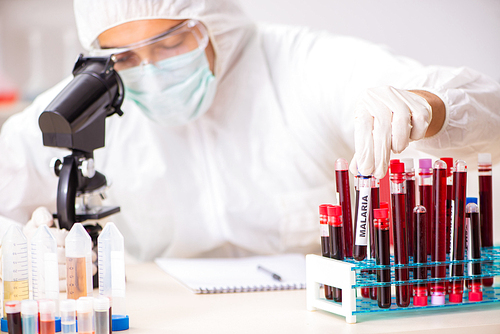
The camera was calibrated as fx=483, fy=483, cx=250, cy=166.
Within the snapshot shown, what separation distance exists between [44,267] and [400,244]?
0.60 m

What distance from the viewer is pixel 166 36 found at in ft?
4.61

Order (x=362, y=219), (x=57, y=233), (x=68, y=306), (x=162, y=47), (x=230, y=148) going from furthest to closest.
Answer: (x=230, y=148) → (x=162, y=47) → (x=57, y=233) → (x=362, y=219) → (x=68, y=306)

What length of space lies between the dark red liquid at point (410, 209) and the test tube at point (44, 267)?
0.60 m

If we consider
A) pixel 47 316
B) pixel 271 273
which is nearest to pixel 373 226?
pixel 271 273

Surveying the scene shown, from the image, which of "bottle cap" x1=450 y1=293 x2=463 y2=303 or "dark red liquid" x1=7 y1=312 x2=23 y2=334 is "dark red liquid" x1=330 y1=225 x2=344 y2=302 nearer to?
"bottle cap" x1=450 y1=293 x2=463 y2=303

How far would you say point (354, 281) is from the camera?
2.60ft

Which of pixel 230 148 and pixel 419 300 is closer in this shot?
pixel 419 300

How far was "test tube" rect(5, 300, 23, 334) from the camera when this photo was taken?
736 millimetres

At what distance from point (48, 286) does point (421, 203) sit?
657 millimetres

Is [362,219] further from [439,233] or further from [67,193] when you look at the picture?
[67,193]

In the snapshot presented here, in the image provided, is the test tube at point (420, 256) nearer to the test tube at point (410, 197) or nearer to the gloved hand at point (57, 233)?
the test tube at point (410, 197)

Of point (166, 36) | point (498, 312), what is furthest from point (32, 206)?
point (498, 312)

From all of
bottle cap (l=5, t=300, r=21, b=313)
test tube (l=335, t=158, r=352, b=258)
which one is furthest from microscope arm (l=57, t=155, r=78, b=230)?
test tube (l=335, t=158, r=352, b=258)

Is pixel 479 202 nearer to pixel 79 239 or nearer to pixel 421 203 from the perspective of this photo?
pixel 421 203
